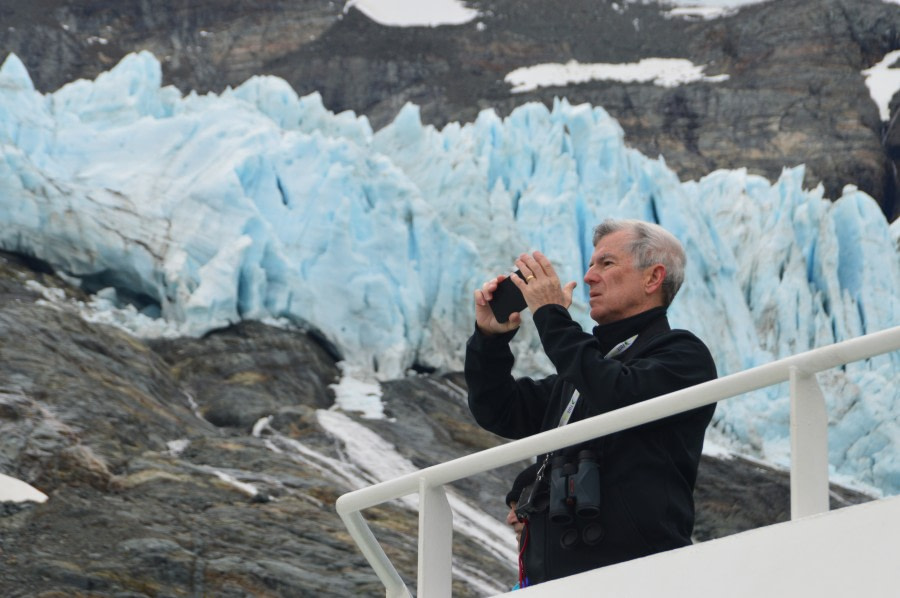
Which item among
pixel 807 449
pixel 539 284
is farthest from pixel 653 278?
pixel 807 449

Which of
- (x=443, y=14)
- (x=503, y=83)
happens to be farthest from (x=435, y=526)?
(x=443, y=14)

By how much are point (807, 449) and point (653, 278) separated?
2.86 feet

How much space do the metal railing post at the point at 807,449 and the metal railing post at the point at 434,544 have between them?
29.9 inches

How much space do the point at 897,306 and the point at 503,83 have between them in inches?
847

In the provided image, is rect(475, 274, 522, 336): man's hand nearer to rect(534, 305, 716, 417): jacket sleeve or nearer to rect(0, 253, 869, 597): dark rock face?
rect(534, 305, 716, 417): jacket sleeve

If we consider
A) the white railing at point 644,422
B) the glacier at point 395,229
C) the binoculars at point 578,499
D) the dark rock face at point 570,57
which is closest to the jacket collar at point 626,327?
the binoculars at point 578,499

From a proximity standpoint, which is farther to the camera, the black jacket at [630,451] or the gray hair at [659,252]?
the gray hair at [659,252]

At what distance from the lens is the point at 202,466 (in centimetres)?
1605

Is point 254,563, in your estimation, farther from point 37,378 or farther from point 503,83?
point 503,83

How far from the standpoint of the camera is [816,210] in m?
26.4

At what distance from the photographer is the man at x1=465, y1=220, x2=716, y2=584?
8.27 feet

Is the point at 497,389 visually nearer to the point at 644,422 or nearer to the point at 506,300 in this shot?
the point at 506,300

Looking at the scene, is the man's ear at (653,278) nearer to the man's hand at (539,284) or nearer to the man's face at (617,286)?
the man's face at (617,286)

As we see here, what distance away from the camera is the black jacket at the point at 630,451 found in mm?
2512
